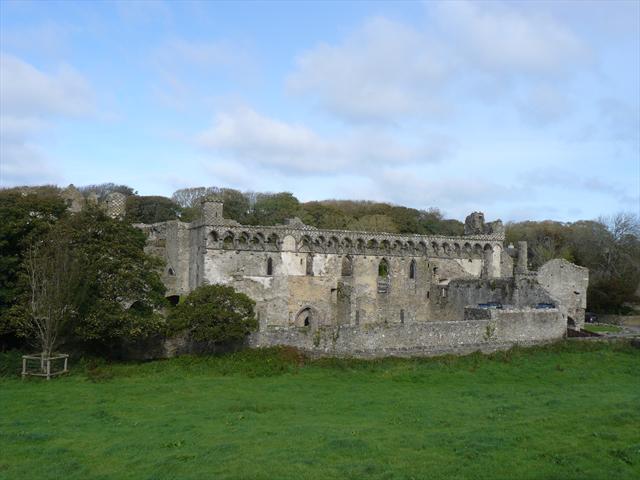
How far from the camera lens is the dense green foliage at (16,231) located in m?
24.4

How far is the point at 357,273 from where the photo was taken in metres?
37.4

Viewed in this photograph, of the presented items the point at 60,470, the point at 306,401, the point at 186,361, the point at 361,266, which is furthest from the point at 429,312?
the point at 60,470

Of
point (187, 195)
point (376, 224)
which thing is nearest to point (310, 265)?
point (376, 224)

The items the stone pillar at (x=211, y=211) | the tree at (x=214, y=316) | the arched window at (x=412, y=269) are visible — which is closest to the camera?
the tree at (x=214, y=316)

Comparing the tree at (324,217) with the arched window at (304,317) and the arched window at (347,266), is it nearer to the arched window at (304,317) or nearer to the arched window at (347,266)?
the arched window at (347,266)

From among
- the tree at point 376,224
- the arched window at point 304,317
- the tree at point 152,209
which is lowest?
the arched window at point 304,317

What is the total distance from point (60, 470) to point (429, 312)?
95.6 ft

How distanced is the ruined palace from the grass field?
23.4 ft

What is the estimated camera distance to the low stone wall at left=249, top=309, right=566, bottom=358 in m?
25.9

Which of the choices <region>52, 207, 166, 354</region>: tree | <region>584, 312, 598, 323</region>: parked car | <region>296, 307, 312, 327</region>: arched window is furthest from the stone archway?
<region>584, 312, 598, 323</region>: parked car

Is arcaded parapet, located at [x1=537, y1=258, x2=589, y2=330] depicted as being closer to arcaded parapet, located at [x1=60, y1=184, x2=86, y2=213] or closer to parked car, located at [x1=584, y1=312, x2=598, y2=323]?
parked car, located at [x1=584, y1=312, x2=598, y2=323]

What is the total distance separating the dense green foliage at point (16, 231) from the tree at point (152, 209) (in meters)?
40.7

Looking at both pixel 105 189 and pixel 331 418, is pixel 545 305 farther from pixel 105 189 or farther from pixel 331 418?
pixel 105 189

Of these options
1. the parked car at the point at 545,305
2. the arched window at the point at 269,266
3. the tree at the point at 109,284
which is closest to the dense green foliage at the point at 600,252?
the parked car at the point at 545,305
